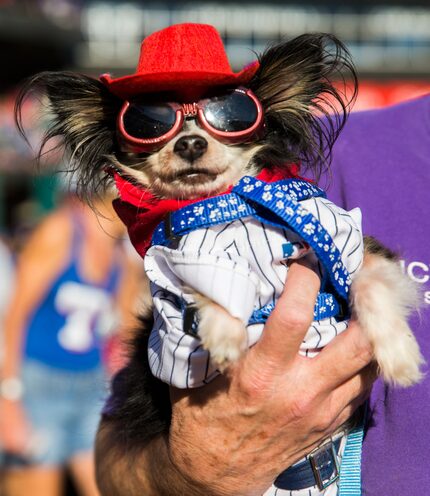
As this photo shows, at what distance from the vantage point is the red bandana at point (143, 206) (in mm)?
2400

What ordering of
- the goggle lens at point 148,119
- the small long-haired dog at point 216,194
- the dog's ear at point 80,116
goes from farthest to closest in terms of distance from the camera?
the dog's ear at point 80,116 < the goggle lens at point 148,119 < the small long-haired dog at point 216,194

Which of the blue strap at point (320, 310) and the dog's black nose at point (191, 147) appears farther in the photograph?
the dog's black nose at point (191, 147)

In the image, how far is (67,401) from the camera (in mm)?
6543

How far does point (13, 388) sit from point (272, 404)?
15.6 ft

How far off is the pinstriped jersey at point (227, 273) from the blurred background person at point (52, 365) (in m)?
4.20

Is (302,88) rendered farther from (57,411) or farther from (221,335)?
(57,411)

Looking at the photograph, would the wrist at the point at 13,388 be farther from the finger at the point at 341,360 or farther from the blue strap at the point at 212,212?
the finger at the point at 341,360

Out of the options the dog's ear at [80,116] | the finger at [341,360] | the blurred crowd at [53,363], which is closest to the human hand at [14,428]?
the blurred crowd at [53,363]

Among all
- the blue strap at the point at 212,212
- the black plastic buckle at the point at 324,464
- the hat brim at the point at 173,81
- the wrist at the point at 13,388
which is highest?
the hat brim at the point at 173,81

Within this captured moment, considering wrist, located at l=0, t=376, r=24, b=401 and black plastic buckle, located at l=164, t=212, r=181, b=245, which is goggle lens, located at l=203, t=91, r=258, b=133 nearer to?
black plastic buckle, located at l=164, t=212, r=181, b=245

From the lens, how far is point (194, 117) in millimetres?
2430

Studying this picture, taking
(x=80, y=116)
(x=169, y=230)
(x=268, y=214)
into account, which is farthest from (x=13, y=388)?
(x=268, y=214)

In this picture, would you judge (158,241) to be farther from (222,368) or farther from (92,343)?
(92,343)

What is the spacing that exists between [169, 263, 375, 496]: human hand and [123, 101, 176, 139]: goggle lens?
55 centimetres
